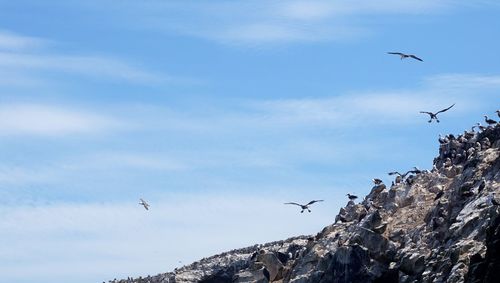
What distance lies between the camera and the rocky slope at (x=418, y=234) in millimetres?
83125

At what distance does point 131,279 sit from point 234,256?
23098 mm

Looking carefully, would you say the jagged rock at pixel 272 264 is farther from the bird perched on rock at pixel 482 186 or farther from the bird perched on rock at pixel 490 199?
the bird perched on rock at pixel 490 199

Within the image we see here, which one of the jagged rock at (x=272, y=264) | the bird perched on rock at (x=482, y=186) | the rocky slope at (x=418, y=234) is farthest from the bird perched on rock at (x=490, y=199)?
the jagged rock at (x=272, y=264)

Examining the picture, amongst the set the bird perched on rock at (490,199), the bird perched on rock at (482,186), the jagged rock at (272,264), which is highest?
the jagged rock at (272,264)

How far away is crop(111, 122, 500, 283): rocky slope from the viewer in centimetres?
8312

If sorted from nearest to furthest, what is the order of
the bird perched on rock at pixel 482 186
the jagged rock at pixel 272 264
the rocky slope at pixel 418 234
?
the rocky slope at pixel 418 234, the bird perched on rock at pixel 482 186, the jagged rock at pixel 272 264

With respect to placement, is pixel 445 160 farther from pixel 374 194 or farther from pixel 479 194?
pixel 479 194

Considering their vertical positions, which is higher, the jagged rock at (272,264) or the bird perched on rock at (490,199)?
the jagged rock at (272,264)

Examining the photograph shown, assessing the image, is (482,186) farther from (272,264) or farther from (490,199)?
(272,264)

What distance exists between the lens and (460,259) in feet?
270

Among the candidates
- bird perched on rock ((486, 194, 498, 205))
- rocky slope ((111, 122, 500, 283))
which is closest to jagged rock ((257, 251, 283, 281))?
rocky slope ((111, 122, 500, 283))

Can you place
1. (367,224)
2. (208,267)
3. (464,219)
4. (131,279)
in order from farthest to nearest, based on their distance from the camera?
(131,279), (208,267), (367,224), (464,219)

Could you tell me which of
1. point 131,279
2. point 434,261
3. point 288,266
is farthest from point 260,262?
point 131,279

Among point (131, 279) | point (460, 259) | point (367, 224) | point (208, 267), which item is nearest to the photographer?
point (460, 259)
